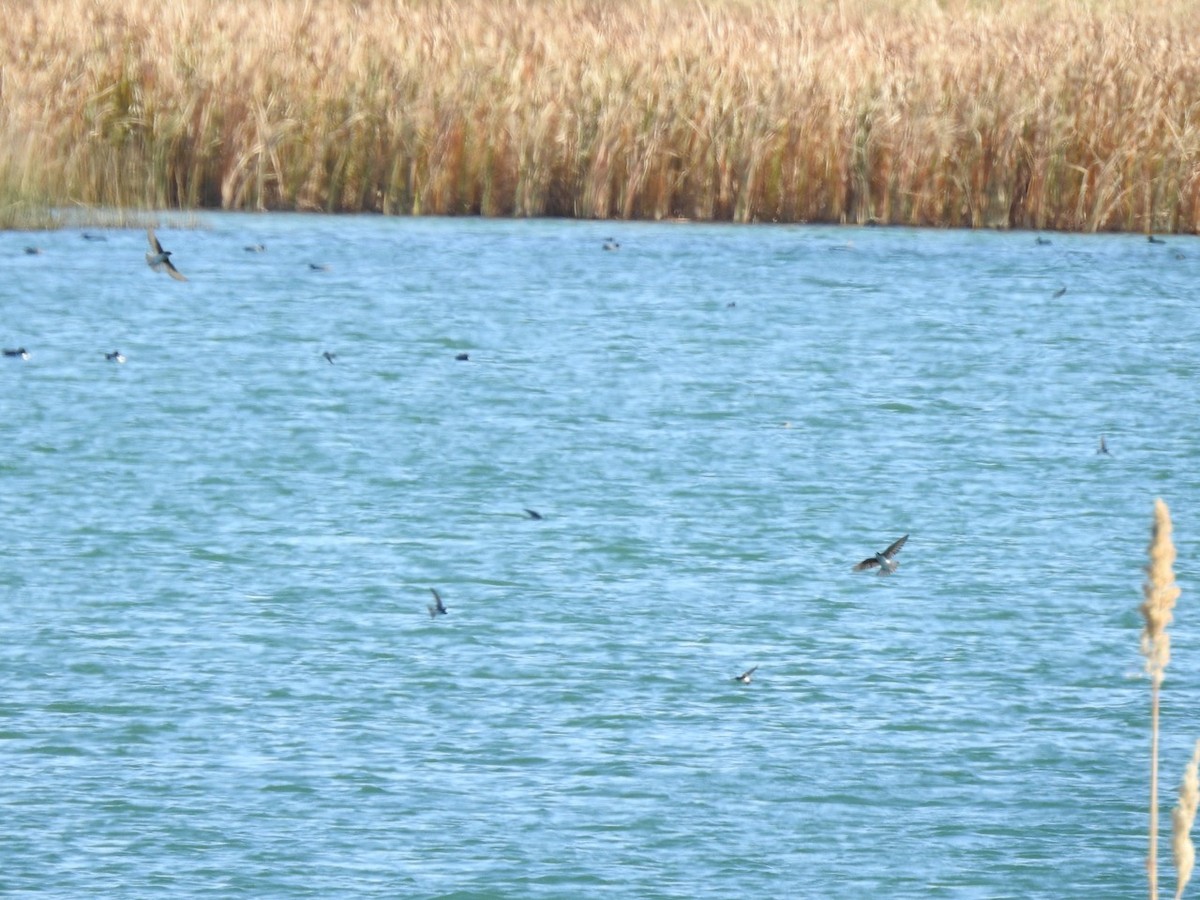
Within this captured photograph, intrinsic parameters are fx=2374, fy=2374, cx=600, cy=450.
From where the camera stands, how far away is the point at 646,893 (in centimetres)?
446

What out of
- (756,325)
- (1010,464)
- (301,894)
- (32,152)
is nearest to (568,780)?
(301,894)

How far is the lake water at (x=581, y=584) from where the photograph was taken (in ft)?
15.7

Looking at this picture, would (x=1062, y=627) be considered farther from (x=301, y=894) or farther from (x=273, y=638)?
(x=301, y=894)

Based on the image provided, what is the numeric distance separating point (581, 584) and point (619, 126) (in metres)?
9.58

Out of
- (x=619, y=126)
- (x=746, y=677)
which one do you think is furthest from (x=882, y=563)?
(x=619, y=126)

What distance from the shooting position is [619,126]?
16219 millimetres

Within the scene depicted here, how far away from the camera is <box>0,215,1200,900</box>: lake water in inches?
188

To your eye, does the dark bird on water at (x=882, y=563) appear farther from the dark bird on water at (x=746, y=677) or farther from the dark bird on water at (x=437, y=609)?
the dark bird on water at (x=437, y=609)

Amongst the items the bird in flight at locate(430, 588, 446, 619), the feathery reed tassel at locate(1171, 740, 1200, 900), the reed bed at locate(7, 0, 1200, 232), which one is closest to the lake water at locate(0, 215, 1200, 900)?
the bird in flight at locate(430, 588, 446, 619)

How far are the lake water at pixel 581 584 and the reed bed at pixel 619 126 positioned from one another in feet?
8.64

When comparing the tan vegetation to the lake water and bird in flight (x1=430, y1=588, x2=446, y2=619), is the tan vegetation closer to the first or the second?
the lake water

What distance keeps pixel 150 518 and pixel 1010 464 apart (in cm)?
336

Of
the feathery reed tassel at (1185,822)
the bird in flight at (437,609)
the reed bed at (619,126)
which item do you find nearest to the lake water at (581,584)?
the bird in flight at (437,609)

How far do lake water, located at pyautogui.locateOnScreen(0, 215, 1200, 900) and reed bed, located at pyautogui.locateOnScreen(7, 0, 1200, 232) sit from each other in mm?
2633
